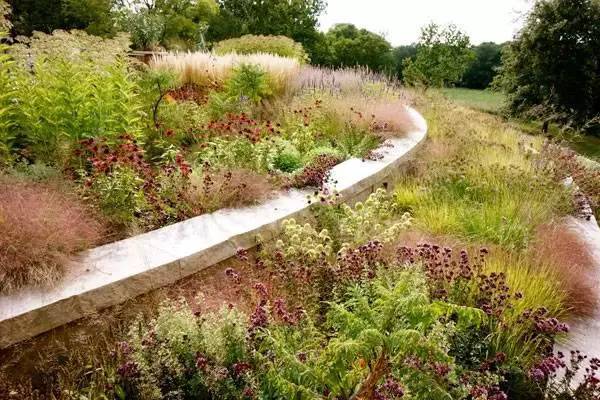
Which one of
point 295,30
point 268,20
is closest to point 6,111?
point 295,30

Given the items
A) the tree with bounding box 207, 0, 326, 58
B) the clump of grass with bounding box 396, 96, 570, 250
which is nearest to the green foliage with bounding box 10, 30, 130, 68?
the clump of grass with bounding box 396, 96, 570, 250

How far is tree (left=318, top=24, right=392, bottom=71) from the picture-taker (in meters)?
35.9

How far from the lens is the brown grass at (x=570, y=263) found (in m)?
3.68

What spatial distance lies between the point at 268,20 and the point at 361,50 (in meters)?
7.55

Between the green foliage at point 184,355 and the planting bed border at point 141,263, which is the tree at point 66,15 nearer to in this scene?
the planting bed border at point 141,263

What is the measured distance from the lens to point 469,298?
10.5ft

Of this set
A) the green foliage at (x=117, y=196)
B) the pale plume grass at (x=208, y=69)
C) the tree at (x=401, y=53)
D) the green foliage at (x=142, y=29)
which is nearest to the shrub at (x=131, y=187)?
the green foliage at (x=117, y=196)

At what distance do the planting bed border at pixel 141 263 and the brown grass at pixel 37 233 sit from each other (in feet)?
0.28

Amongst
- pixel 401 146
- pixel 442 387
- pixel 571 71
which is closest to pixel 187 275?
pixel 442 387

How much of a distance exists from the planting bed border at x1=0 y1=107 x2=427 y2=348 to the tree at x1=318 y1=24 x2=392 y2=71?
33267mm

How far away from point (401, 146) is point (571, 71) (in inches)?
532

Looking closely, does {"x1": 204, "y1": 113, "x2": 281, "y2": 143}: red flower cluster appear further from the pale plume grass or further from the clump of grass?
the pale plume grass

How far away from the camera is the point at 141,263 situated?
2.95 m

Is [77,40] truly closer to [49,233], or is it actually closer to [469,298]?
[49,233]
